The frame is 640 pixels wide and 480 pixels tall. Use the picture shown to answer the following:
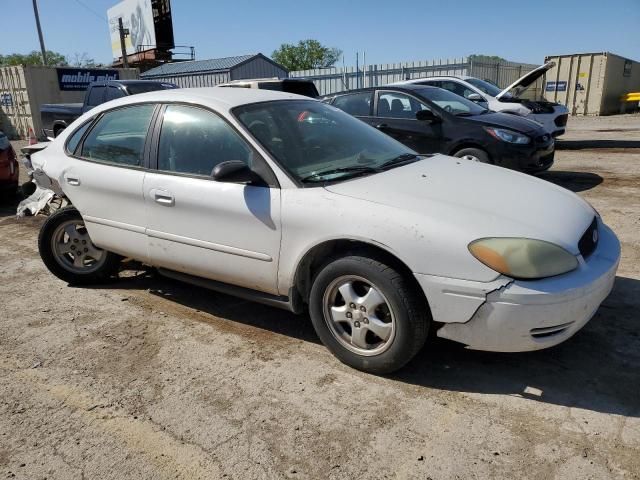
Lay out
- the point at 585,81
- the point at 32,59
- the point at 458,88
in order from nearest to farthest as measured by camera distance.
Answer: the point at 458,88, the point at 585,81, the point at 32,59

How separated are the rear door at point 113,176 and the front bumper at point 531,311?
7.63ft

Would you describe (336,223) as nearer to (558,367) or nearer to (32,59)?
(558,367)

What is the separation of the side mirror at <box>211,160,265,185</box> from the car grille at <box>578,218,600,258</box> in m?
1.92

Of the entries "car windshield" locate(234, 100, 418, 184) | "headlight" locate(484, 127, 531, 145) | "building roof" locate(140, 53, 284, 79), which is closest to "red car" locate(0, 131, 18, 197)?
"car windshield" locate(234, 100, 418, 184)

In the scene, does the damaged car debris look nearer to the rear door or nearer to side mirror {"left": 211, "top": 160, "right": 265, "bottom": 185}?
the rear door

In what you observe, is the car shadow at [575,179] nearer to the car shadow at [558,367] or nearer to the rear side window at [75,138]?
the car shadow at [558,367]

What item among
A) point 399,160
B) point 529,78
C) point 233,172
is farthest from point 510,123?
point 233,172

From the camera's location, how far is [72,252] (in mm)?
4496

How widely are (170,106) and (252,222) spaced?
123cm

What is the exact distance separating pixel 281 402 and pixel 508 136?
5.69 m

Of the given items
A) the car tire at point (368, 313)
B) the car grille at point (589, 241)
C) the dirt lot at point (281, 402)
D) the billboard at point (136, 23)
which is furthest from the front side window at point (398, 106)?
the billboard at point (136, 23)

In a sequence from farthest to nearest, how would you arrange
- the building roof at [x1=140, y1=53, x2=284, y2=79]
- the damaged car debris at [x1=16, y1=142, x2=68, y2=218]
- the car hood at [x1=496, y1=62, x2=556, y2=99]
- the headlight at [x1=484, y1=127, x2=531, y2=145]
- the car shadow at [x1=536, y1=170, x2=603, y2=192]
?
the building roof at [x1=140, y1=53, x2=284, y2=79]
the car hood at [x1=496, y1=62, x2=556, y2=99]
the car shadow at [x1=536, y1=170, x2=603, y2=192]
the headlight at [x1=484, y1=127, x2=531, y2=145]
the damaged car debris at [x1=16, y1=142, x2=68, y2=218]

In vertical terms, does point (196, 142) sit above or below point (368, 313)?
above

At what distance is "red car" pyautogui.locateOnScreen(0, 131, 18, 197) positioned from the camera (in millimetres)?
7700
